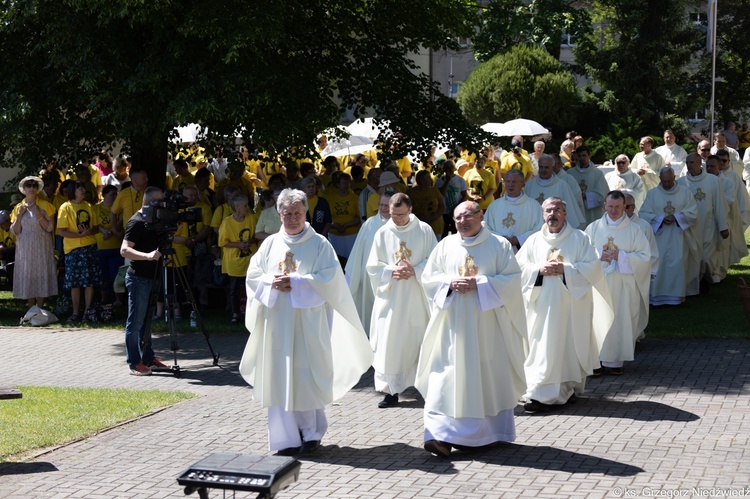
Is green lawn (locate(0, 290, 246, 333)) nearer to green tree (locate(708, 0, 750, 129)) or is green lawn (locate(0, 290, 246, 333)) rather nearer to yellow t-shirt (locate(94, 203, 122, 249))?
yellow t-shirt (locate(94, 203, 122, 249))

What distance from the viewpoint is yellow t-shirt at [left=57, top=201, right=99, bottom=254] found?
15.3 m

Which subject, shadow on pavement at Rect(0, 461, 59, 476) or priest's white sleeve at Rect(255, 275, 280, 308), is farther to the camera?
priest's white sleeve at Rect(255, 275, 280, 308)

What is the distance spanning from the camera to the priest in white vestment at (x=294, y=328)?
28.4 ft

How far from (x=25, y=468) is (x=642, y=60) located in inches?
1147

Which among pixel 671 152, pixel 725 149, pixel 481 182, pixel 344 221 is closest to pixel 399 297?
pixel 344 221

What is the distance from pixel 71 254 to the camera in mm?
15352

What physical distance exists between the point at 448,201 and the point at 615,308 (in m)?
7.33

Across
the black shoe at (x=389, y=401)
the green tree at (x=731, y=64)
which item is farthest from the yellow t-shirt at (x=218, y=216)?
the green tree at (x=731, y=64)

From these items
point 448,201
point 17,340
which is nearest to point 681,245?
point 448,201

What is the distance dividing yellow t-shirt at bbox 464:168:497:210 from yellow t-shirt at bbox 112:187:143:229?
735 centimetres

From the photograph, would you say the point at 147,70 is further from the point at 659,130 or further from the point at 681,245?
the point at 659,130

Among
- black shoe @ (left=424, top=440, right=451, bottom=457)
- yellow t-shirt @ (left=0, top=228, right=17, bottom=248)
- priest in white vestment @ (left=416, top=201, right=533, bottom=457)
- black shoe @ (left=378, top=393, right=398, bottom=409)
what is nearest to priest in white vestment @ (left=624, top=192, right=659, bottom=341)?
black shoe @ (left=378, top=393, right=398, bottom=409)

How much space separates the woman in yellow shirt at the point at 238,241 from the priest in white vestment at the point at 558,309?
5173 mm

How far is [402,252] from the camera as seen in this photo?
1079 cm
